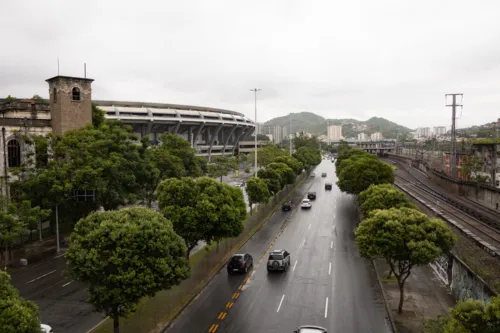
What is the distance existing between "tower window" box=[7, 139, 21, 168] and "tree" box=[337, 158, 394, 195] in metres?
37.4

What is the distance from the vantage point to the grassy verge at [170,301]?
21.0 meters

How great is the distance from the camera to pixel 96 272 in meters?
16.8

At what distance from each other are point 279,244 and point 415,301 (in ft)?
53.6

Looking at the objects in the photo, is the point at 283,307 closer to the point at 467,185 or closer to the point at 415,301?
the point at 415,301

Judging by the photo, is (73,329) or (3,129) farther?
(3,129)

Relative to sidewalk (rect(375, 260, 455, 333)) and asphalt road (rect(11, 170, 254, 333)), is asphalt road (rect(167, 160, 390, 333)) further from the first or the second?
asphalt road (rect(11, 170, 254, 333))

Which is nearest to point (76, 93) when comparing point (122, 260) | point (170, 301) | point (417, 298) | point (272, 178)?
point (272, 178)

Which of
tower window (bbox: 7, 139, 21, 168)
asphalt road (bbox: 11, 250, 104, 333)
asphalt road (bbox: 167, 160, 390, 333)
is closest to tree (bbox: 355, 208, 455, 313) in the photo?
asphalt road (bbox: 167, 160, 390, 333)

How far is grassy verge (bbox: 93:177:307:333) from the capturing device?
68.8 ft

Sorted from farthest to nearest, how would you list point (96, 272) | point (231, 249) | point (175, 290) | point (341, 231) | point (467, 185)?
point (467, 185)
point (341, 231)
point (231, 249)
point (175, 290)
point (96, 272)

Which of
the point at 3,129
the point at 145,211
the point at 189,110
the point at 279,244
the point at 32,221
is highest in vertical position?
the point at 189,110

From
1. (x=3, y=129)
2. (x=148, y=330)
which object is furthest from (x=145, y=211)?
(x=3, y=129)

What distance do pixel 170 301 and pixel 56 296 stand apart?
7649 mm

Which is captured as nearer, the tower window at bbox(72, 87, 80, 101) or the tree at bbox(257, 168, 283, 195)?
the tower window at bbox(72, 87, 80, 101)
